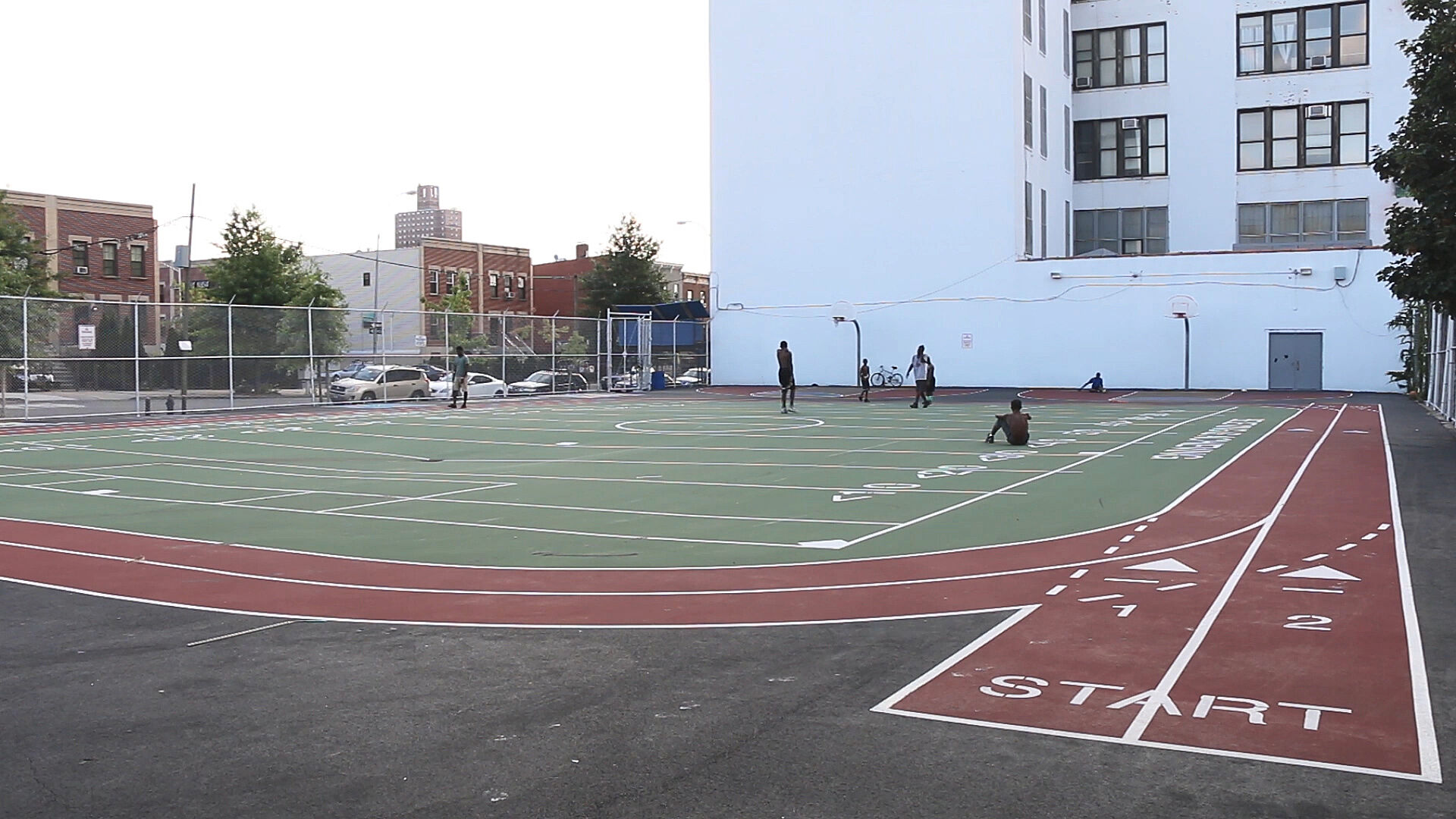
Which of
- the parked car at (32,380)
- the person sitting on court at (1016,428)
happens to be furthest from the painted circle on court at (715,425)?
the parked car at (32,380)

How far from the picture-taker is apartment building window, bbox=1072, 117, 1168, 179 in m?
57.0

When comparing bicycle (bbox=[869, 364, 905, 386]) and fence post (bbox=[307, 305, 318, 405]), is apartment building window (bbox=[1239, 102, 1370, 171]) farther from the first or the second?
fence post (bbox=[307, 305, 318, 405])

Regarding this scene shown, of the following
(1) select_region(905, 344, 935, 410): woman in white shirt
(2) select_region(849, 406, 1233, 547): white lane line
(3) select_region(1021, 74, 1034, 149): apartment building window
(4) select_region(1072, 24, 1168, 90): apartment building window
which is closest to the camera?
(2) select_region(849, 406, 1233, 547): white lane line

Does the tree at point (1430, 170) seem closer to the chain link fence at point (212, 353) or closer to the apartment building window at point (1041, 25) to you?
the chain link fence at point (212, 353)

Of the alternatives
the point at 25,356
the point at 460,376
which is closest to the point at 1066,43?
the point at 460,376

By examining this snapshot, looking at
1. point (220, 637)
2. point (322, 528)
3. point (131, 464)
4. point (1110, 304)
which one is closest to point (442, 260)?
point (1110, 304)

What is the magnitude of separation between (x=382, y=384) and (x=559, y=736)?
37.8 meters

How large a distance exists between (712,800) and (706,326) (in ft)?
180

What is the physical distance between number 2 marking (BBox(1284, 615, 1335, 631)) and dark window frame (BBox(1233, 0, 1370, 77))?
5171cm

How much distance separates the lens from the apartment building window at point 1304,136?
176 feet

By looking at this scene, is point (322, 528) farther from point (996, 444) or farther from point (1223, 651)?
point (996, 444)

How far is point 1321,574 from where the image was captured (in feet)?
34.6

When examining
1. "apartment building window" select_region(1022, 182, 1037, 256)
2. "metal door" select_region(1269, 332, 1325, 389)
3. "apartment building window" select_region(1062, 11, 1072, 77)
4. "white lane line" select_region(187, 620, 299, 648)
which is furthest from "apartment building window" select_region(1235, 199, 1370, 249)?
"white lane line" select_region(187, 620, 299, 648)

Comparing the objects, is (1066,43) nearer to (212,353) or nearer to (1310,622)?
(212,353)
